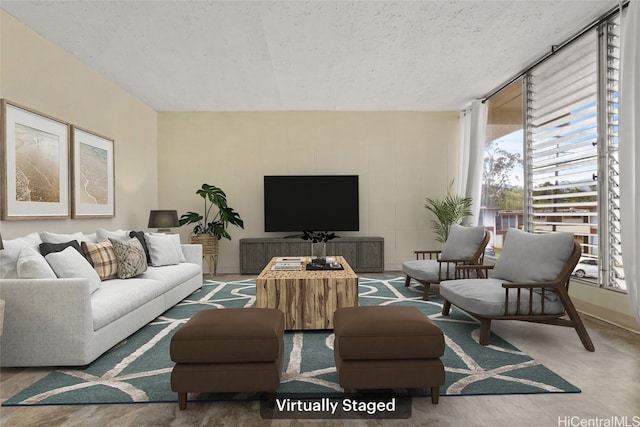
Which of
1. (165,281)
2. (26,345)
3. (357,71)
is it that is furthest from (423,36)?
(26,345)

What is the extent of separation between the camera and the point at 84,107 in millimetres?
4633

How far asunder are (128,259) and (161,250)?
2.47 ft

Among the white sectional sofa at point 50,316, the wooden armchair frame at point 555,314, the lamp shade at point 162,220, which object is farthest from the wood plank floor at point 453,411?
the lamp shade at point 162,220

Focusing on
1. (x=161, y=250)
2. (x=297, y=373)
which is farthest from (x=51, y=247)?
(x=297, y=373)

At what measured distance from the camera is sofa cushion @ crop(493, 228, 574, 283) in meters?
3.04

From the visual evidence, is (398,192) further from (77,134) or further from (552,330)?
(77,134)

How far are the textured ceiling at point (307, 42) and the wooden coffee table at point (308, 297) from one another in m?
2.41

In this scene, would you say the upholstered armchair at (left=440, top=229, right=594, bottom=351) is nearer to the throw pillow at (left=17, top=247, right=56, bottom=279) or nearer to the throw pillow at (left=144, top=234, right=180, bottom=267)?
the throw pillow at (left=17, top=247, right=56, bottom=279)

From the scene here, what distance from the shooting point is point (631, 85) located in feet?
10.3

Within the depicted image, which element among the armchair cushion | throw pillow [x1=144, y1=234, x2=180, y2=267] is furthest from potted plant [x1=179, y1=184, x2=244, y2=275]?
the armchair cushion

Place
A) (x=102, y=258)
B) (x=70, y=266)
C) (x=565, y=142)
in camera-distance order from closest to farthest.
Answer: (x=70, y=266)
(x=102, y=258)
(x=565, y=142)

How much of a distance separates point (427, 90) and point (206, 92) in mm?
3246

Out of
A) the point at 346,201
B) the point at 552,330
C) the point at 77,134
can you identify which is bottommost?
the point at 552,330

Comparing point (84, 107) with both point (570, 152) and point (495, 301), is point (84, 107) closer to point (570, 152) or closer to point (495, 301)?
point (495, 301)
